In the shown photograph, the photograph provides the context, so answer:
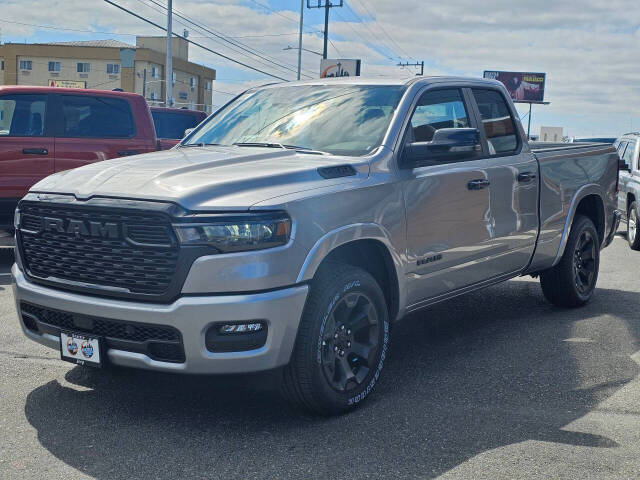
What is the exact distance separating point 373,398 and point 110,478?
5.70 ft

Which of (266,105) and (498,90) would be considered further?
(498,90)

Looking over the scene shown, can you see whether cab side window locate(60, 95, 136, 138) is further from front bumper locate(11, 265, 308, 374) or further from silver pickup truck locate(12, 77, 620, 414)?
front bumper locate(11, 265, 308, 374)

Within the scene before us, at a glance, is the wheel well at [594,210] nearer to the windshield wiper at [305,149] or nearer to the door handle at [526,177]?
the door handle at [526,177]

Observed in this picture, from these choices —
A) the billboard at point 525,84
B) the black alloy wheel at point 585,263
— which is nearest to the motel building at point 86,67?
the billboard at point 525,84

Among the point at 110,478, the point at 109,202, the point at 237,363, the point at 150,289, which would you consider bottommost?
the point at 110,478

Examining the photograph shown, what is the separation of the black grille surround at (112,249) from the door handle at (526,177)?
122 inches

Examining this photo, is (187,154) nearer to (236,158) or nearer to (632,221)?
(236,158)

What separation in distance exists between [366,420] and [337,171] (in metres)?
1.35

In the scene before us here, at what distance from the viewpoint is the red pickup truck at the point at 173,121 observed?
1606cm

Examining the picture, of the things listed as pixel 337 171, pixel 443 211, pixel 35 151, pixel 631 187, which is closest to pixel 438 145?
pixel 443 211

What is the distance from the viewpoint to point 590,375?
18.5 feet

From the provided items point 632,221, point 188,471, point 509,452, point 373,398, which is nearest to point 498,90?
point 373,398

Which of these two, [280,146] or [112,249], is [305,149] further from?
[112,249]

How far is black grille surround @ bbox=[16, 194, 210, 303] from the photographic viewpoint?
13.5 feet
